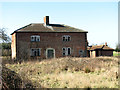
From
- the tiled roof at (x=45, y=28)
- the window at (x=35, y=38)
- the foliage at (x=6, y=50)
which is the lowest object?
the foliage at (x=6, y=50)

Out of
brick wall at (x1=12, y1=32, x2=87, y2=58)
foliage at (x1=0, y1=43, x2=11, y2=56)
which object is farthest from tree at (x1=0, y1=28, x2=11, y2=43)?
brick wall at (x1=12, y1=32, x2=87, y2=58)

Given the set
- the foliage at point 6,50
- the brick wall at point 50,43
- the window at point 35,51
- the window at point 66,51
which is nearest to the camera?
the brick wall at point 50,43

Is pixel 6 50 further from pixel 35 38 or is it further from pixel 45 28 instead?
pixel 45 28

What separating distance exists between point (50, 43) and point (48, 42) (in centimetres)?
40

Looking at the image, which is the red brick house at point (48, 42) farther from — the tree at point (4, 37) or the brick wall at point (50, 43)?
the tree at point (4, 37)

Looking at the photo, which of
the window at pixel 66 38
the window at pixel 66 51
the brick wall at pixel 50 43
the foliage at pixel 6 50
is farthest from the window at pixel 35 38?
the foliage at pixel 6 50

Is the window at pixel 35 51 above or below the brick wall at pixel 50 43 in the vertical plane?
below

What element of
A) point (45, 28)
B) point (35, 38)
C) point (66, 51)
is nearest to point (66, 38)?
point (66, 51)

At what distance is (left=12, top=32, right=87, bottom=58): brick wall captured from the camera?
3325 cm

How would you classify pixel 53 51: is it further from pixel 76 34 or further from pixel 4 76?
pixel 4 76

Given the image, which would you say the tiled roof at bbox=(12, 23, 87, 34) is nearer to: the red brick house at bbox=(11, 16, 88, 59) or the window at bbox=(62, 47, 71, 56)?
the red brick house at bbox=(11, 16, 88, 59)

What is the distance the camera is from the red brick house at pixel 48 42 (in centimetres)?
3331

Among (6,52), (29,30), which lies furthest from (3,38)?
(29,30)

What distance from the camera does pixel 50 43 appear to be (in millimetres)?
34156
